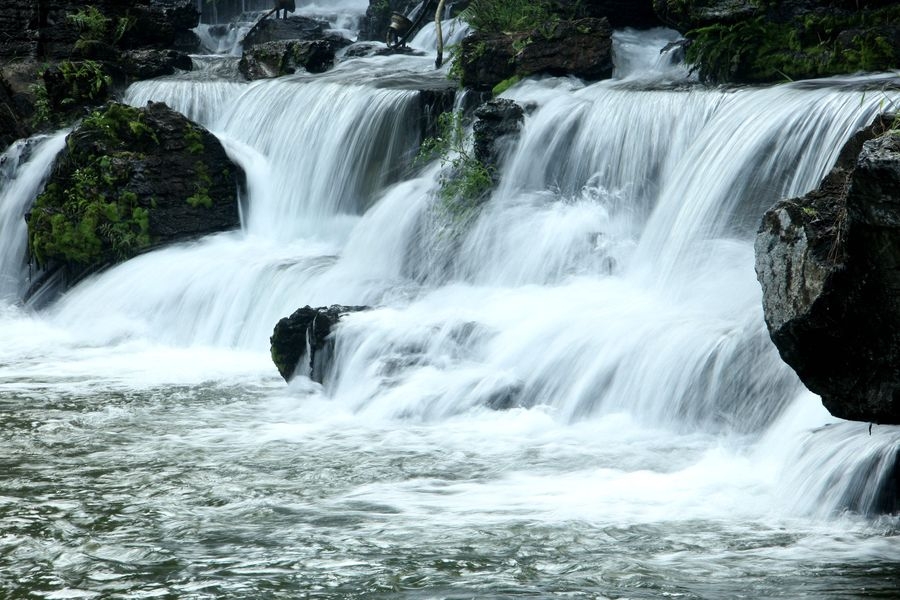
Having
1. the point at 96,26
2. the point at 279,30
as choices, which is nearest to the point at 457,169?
the point at 96,26

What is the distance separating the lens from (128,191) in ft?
42.4

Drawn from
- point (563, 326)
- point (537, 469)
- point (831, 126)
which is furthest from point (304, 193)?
point (537, 469)

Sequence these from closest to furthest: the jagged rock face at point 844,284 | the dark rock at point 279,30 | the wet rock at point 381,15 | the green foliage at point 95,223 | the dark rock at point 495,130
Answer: the jagged rock face at point 844,284
the dark rock at point 495,130
the green foliage at point 95,223
the dark rock at point 279,30
the wet rock at point 381,15

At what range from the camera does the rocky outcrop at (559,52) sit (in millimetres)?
12234

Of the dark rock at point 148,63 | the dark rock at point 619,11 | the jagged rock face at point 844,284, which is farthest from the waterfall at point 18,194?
the jagged rock face at point 844,284

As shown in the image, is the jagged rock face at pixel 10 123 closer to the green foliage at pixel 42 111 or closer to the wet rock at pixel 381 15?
the green foliage at pixel 42 111

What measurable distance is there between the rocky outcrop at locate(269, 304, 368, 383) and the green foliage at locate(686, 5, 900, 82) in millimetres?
4152

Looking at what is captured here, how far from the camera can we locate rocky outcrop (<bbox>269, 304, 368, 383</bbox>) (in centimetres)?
914

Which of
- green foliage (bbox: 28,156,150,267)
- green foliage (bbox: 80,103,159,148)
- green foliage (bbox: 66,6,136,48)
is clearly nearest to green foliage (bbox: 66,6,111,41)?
green foliage (bbox: 66,6,136,48)

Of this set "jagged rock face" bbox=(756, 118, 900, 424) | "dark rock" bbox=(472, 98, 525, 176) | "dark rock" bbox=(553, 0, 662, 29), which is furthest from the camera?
"dark rock" bbox=(553, 0, 662, 29)

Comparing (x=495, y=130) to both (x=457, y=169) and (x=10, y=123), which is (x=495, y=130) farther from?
(x=10, y=123)

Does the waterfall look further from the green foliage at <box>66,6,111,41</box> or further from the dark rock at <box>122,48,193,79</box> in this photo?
the green foliage at <box>66,6,111,41</box>

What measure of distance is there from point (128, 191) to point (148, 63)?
3.98 meters

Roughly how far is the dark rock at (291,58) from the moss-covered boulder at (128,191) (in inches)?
113
